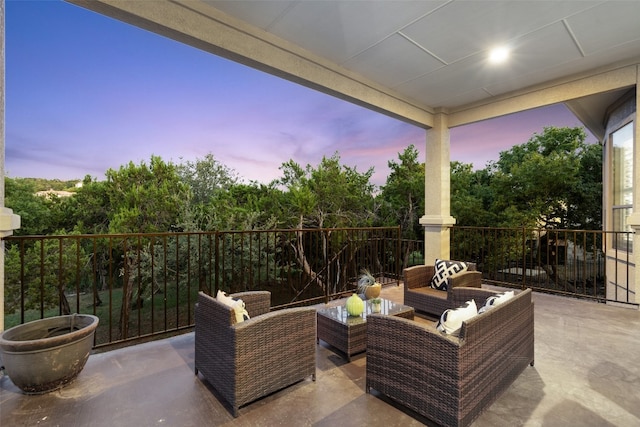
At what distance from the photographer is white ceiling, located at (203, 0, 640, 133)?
2.57 meters

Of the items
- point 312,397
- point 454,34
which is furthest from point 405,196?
point 312,397

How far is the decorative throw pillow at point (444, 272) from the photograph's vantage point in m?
3.51

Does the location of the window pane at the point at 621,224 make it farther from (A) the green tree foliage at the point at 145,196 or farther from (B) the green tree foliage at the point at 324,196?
(A) the green tree foliage at the point at 145,196

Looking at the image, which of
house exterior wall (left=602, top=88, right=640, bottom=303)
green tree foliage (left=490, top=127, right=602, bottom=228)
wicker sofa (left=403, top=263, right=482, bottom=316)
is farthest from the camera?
green tree foliage (left=490, top=127, right=602, bottom=228)

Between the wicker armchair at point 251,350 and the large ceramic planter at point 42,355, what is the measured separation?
763 millimetres

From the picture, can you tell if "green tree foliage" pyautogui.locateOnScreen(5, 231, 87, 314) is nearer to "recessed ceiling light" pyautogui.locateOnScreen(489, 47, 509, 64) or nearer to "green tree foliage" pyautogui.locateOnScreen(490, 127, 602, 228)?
"recessed ceiling light" pyautogui.locateOnScreen(489, 47, 509, 64)

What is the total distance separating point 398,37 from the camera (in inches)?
118

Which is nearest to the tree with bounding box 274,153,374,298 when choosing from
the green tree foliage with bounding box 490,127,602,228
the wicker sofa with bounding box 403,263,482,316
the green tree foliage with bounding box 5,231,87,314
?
the green tree foliage with bounding box 490,127,602,228

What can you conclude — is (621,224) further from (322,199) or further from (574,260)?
(322,199)

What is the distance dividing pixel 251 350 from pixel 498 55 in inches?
153

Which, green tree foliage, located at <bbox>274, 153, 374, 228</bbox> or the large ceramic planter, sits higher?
green tree foliage, located at <bbox>274, 153, 374, 228</bbox>

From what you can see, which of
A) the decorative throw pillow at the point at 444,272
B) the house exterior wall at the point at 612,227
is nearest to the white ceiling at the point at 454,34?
the house exterior wall at the point at 612,227

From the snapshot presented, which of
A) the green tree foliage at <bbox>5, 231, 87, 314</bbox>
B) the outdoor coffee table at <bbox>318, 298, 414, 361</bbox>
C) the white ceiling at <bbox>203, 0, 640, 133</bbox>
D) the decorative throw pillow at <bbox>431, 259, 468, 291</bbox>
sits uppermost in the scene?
the white ceiling at <bbox>203, 0, 640, 133</bbox>

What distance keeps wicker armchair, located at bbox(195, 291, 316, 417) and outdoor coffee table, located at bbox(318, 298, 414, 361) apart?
0.41 meters
